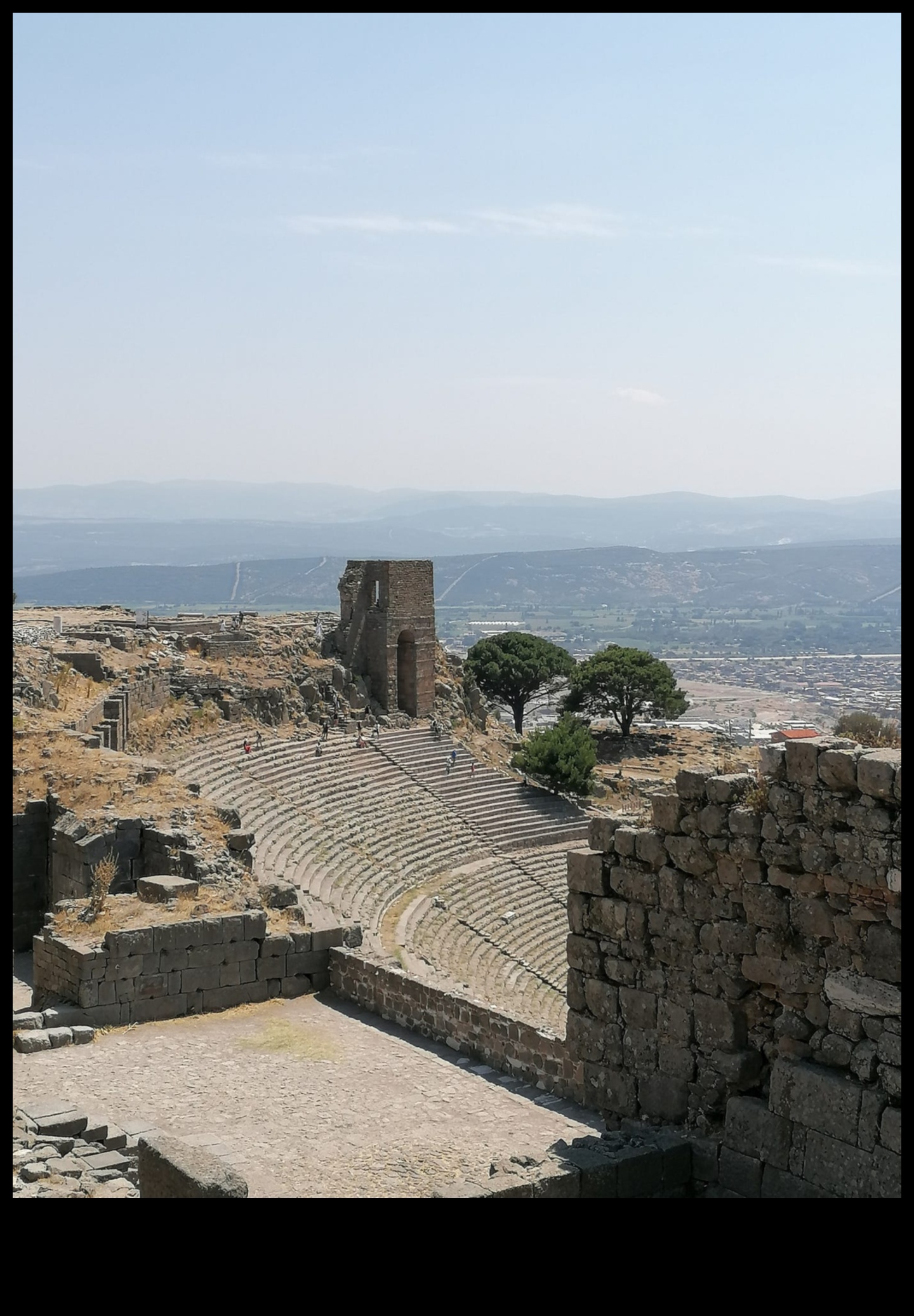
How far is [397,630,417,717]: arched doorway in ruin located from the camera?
3531cm

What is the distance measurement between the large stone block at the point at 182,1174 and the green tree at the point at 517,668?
42.8 m

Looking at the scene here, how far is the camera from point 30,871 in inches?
660

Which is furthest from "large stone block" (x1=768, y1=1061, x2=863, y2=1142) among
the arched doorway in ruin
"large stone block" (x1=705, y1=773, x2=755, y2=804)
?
the arched doorway in ruin

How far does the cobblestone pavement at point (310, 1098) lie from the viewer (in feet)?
29.9

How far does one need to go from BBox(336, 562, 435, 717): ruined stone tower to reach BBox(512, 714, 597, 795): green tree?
10.9 feet

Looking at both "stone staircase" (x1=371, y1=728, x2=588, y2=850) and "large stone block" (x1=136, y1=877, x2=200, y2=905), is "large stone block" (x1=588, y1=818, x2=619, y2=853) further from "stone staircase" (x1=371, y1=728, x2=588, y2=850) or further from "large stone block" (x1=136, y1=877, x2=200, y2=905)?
"stone staircase" (x1=371, y1=728, x2=588, y2=850)

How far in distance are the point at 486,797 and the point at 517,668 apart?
771 inches

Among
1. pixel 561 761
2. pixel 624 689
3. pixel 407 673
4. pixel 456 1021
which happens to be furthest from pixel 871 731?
pixel 624 689

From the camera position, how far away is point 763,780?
23.1ft
